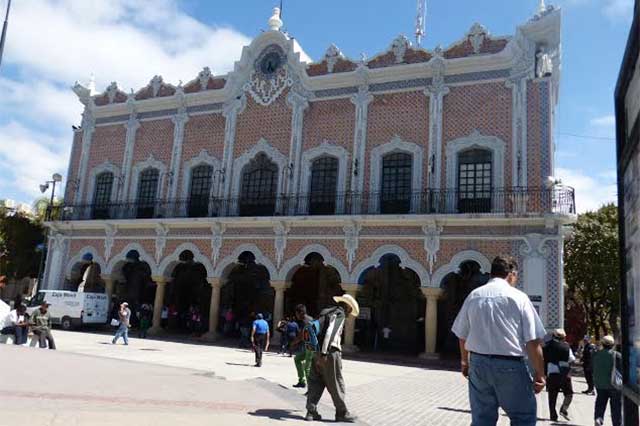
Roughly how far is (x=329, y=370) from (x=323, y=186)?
51.5 ft

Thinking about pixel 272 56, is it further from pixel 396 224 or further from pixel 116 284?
pixel 116 284

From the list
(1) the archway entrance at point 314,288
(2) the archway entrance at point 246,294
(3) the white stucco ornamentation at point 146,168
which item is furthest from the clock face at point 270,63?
(2) the archway entrance at point 246,294

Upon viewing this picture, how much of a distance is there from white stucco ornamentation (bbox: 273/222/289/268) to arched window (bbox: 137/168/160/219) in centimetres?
707

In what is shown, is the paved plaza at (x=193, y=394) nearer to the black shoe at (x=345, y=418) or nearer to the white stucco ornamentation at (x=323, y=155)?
the black shoe at (x=345, y=418)

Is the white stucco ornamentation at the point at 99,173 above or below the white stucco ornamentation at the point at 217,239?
above

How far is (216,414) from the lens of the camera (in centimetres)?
711

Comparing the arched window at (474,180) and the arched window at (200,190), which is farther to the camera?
the arched window at (200,190)

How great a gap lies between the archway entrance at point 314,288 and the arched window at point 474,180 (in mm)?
7346

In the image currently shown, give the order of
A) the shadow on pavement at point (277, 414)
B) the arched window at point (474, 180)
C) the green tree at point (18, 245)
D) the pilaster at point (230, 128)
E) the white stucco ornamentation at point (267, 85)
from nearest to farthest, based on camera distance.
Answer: the shadow on pavement at point (277, 414) < the arched window at point (474, 180) < the white stucco ornamentation at point (267, 85) < the pilaster at point (230, 128) < the green tree at point (18, 245)

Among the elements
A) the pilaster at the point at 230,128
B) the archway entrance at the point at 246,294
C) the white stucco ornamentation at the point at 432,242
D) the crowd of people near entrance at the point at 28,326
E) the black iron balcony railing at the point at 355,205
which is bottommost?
the crowd of people near entrance at the point at 28,326

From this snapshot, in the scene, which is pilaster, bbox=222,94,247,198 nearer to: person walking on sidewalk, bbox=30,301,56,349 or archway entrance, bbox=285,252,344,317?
archway entrance, bbox=285,252,344,317

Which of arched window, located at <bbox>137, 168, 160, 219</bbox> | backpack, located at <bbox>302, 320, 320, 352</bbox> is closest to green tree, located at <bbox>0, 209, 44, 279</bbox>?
arched window, located at <bbox>137, 168, 160, 219</bbox>

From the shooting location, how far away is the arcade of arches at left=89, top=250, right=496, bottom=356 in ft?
76.4

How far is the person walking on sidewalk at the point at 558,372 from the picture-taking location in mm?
9828
